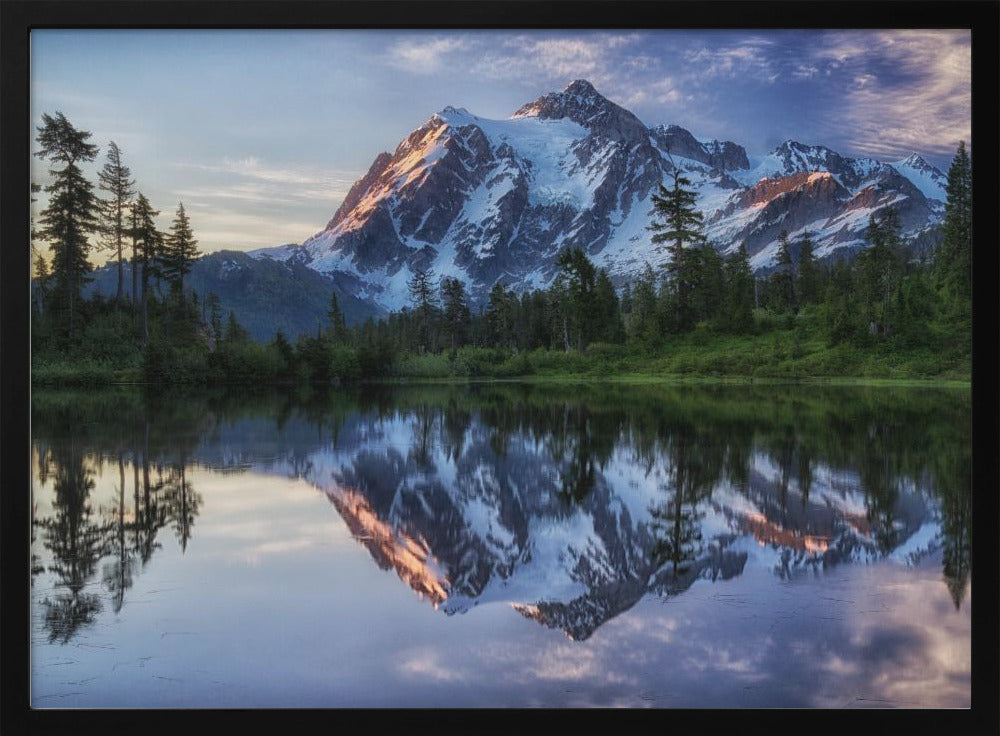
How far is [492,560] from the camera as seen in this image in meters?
6.17

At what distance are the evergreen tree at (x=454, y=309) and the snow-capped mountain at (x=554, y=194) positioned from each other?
169 millimetres

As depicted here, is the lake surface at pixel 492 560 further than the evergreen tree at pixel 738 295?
No

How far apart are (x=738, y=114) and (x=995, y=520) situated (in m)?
3.48

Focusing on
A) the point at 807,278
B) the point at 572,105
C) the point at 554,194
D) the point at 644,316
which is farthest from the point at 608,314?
the point at 572,105

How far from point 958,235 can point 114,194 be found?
19.4 feet

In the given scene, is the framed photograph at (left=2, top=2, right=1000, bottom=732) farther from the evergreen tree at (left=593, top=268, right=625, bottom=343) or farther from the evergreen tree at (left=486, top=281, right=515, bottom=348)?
the evergreen tree at (left=593, top=268, right=625, bottom=343)

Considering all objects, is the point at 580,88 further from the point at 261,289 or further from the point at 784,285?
the point at 784,285

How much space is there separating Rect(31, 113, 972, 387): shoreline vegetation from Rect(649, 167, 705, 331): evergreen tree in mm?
31

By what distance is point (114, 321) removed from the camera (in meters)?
7.57

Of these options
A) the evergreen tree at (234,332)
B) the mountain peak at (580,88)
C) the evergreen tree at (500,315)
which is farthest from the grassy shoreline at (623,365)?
the mountain peak at (580,88)

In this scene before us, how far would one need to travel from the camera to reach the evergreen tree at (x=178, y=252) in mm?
6578

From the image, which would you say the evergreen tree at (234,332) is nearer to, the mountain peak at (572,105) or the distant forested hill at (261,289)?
the distant forested hill at (261,289)

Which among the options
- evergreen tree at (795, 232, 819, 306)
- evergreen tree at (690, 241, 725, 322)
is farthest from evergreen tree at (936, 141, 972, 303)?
evergreen tree at (690, 241, 725, 322)
